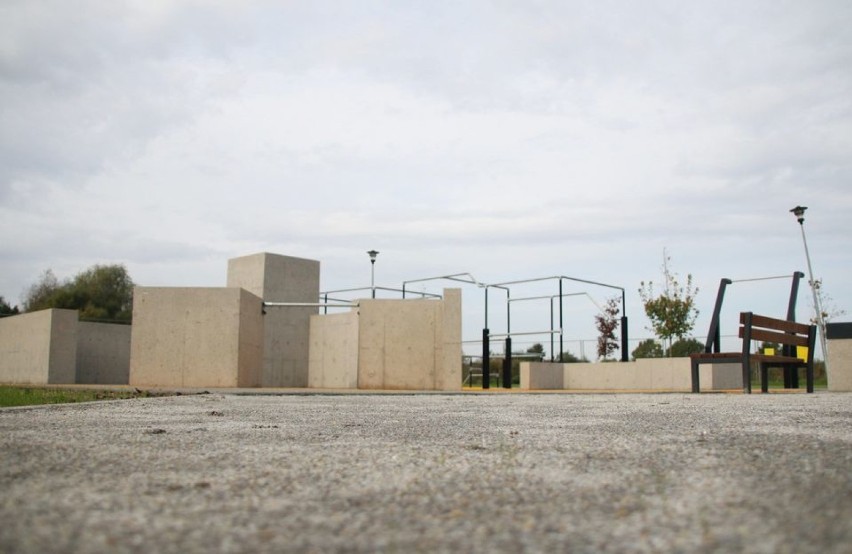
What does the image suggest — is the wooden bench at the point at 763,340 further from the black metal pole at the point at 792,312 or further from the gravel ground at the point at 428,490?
the gravel ground at the point at 428,490

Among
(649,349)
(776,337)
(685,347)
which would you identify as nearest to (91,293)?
(649,349)

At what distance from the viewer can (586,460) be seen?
286cm

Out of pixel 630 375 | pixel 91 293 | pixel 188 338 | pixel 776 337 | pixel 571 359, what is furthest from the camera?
pixel 91 293

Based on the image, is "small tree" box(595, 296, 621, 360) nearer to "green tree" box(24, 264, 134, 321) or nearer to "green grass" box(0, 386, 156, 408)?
"green grass" box(0, 386, 156, 408)

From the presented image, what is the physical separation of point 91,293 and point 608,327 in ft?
92.7

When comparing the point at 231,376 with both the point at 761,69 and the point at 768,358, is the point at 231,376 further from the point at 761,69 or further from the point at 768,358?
the point at 761,69

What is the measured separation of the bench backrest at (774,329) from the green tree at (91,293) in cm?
3379

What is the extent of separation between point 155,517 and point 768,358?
Result: 9.81m

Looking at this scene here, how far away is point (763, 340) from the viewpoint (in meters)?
9.75

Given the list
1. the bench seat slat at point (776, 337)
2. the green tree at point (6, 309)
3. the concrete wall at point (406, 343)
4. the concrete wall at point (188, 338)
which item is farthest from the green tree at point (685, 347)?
the green tree at point (6, 309)

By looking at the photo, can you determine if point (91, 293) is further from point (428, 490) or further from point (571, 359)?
point (428, 490)

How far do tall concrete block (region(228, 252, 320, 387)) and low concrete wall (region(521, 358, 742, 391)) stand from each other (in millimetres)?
6432

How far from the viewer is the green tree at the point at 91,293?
3772 centimetres

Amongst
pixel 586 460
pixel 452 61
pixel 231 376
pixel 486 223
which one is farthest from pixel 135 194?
pixel 586 460
